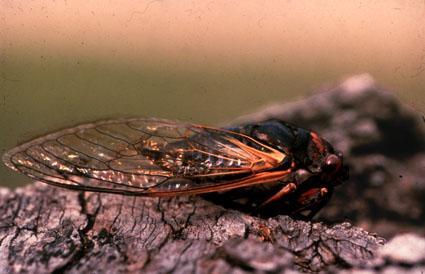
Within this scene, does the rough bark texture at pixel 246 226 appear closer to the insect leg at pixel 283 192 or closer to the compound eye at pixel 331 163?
the insect leg at pixel 283 192

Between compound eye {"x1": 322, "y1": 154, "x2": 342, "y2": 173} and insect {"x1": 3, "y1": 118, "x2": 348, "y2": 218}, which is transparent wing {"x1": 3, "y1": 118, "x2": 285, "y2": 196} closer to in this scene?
insect {"x1": 3, "y1": 118, "x2": 348, "y2": 218}

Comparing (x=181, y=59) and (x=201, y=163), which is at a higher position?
(x=181, y=59)

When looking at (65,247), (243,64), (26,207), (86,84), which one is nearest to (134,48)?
(86,84)

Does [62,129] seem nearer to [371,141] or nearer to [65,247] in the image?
[65,247]

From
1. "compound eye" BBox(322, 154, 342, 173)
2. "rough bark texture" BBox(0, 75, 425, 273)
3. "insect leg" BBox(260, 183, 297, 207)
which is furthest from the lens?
"compound eye" BBox(322, 154, 342, 173)

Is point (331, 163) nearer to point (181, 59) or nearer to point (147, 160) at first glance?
point (147, 160)

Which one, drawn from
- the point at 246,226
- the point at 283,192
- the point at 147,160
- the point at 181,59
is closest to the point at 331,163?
the point at 283,192

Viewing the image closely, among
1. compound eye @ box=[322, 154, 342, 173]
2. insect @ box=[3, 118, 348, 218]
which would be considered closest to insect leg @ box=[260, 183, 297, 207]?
insect @ box=[3, 118, 348, 218]
